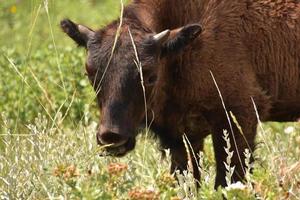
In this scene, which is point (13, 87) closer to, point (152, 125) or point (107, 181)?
point (152, 125)

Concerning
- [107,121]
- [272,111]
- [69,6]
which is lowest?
[69,6]

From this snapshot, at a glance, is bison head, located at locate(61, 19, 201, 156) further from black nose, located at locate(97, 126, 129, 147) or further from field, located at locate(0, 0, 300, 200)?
field, located at locate(0, 0, 300, 200)

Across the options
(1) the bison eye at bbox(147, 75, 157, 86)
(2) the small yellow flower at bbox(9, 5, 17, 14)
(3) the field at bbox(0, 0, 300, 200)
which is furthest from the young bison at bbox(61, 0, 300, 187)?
(2) the small yellow flower at bbox(9, 5, 17, 14)

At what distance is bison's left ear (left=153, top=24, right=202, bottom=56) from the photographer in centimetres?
684

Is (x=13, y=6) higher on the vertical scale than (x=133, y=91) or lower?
lower

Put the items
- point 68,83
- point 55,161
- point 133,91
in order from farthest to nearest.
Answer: point 68,83
point 133,91
point 55,161

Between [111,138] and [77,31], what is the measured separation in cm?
103

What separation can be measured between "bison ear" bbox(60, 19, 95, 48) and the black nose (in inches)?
32.8

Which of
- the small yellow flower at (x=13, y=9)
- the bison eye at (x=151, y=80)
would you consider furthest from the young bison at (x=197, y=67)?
the small yellow flower at (x=13, y=9)

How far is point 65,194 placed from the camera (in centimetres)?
541

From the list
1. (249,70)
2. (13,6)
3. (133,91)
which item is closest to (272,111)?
(249,70)

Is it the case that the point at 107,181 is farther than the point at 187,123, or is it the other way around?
the point at 187,123

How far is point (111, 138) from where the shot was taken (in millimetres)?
6492

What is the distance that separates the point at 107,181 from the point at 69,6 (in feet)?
38.3
